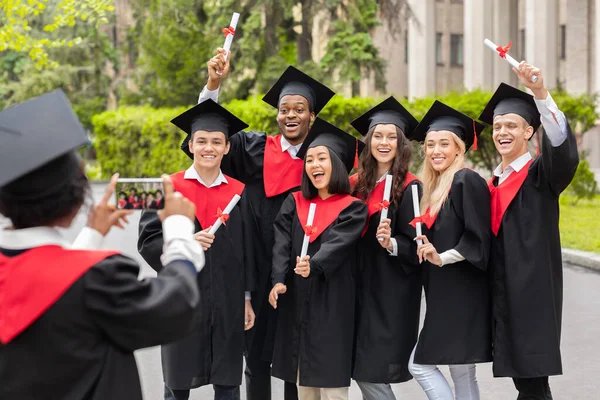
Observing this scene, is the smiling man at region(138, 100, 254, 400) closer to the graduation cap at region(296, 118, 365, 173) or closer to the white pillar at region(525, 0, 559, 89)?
the graduation cap at region(296, 118, 365, 173)

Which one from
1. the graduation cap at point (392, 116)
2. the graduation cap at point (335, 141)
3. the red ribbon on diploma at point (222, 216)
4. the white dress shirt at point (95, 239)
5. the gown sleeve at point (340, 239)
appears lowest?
the gown sleeve at point (340, 239)

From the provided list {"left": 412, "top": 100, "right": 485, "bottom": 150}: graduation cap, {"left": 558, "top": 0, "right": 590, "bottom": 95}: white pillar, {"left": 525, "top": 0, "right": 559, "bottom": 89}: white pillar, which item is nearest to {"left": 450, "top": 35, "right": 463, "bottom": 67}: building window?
{"left": 558, "top": 0, "right": 590, "bottom": 95}: white pillar

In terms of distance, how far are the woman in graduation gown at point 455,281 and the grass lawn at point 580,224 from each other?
910cm

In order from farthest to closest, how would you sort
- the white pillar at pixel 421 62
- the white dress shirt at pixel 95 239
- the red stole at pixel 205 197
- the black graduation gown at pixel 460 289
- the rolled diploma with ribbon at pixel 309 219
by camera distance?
1. the white pillar at pixel 421 62
2. the red stole at pixel 205 197
3. the rolled diploma with ribbon at pixel 309 219
4. the black graduation gown at pixel 460 289
5. the white dress shirt at pixel 95 239

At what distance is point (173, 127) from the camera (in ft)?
92.2

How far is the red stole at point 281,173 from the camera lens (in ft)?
19.4

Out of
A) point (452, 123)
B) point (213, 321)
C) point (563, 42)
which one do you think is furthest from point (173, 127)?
point (452, 123)

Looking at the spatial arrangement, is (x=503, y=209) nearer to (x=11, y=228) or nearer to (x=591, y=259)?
(x=11, y=228)

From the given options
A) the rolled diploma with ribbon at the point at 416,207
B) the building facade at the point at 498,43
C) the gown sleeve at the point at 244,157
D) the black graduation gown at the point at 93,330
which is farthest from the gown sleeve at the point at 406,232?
the building facade at the point at 498,43

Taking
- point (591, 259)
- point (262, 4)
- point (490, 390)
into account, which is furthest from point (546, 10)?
point (490, 390)

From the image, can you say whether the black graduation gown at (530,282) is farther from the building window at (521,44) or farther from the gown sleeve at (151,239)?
the building window at (521,44)

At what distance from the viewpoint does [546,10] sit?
99.2 feet

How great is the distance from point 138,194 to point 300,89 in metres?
2.20

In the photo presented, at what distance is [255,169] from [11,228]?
3.42m
